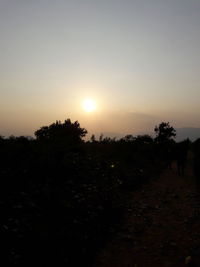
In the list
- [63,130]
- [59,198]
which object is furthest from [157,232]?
[63,130]

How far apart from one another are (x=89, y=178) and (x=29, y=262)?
6064 mm

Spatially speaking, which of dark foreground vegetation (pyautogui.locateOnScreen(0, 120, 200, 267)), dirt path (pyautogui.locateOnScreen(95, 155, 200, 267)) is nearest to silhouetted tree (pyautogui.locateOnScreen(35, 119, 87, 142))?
dark foreground vegetation (pyautogui.locateOnScreen(0, 120, 200, 267))

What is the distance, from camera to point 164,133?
→ 977 inches

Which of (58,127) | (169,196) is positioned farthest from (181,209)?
(58,127)

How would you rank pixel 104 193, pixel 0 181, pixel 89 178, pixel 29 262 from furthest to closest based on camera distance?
pixel 89 178 → pixel 104 193 → pixel 0 181 → pixel 29 262

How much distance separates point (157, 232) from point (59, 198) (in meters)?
2.94

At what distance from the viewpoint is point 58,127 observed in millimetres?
21672

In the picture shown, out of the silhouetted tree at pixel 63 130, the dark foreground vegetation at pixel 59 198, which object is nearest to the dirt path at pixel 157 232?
the dark foreground vegetation at pixel 59 198

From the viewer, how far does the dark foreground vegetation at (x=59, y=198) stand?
24.3 ft

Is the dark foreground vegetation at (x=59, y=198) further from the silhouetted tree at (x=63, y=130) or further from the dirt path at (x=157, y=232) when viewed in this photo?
the silhouetted tree at (x=63, y=130)

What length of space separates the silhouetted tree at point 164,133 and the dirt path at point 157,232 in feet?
34.2

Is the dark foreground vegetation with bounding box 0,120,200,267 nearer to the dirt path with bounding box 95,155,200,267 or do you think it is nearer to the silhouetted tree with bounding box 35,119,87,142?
the dirt path with bounding box 95,155,200,267

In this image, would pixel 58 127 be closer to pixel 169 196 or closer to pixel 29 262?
pixel 169 196

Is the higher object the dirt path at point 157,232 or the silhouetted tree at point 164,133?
the silhouetted tree at point 164,133
